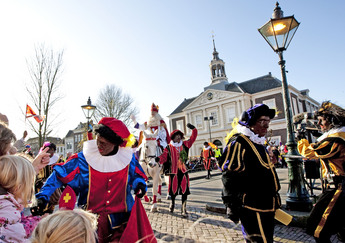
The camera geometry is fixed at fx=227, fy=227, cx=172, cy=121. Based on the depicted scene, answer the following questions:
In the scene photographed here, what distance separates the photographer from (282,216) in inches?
104

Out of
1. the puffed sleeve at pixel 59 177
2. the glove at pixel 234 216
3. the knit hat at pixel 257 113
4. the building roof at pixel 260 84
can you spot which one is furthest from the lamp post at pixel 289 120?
the building roof at pixel 260 84

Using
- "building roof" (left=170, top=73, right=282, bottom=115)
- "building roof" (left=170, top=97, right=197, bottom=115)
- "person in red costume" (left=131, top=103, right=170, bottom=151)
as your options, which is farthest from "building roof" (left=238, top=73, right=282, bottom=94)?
"person in red costume" (left=131, top=103, right=170, bottom=151)

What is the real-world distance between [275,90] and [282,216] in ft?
121

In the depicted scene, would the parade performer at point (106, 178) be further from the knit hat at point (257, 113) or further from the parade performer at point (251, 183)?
the knit hat at point (257, 113)

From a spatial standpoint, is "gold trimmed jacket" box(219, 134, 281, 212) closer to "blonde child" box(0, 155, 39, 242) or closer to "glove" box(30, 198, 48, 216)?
"glove" box(30, 198, 48, 216)

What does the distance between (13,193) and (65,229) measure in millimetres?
1173

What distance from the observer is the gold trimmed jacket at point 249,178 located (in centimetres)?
261

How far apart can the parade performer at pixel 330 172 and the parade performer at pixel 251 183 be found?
0.60 metres

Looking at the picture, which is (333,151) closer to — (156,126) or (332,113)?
(332,113)

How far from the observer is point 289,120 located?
209 inches

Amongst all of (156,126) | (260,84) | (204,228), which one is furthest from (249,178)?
(260,84)

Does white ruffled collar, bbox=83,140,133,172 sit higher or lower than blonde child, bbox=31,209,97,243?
higher

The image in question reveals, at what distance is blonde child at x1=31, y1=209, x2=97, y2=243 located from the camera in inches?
44.8

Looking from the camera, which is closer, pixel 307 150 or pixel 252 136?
pixel 252 136
